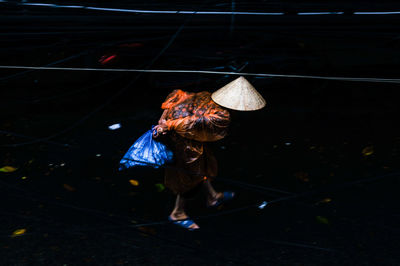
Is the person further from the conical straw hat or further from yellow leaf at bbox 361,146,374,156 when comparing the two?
yellow leaf at bbox 361,146,374,156

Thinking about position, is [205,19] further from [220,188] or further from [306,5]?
[220,188]

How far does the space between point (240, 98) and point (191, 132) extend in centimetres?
42

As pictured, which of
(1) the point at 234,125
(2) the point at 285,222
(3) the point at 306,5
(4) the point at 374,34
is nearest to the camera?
(4) the point at 374,34

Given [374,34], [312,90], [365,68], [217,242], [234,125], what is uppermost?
[374,34]

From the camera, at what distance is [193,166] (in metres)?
2.69

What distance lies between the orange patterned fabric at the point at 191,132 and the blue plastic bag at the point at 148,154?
3.3 inches

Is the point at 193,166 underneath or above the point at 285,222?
above

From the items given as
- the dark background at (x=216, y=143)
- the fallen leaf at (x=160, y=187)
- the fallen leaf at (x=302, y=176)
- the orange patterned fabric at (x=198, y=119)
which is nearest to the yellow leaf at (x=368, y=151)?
the dark background at (x=216, y=143)

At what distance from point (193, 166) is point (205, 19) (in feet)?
3.81

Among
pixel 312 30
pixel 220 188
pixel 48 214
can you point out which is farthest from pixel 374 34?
pixel 48 214

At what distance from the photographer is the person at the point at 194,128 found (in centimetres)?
245

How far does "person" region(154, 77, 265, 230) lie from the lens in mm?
2449

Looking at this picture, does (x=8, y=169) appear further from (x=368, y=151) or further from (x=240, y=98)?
(x=368, y=151)

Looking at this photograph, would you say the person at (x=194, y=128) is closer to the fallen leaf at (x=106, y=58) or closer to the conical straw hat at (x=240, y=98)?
the conical straw hat at (x=240, y=98)
